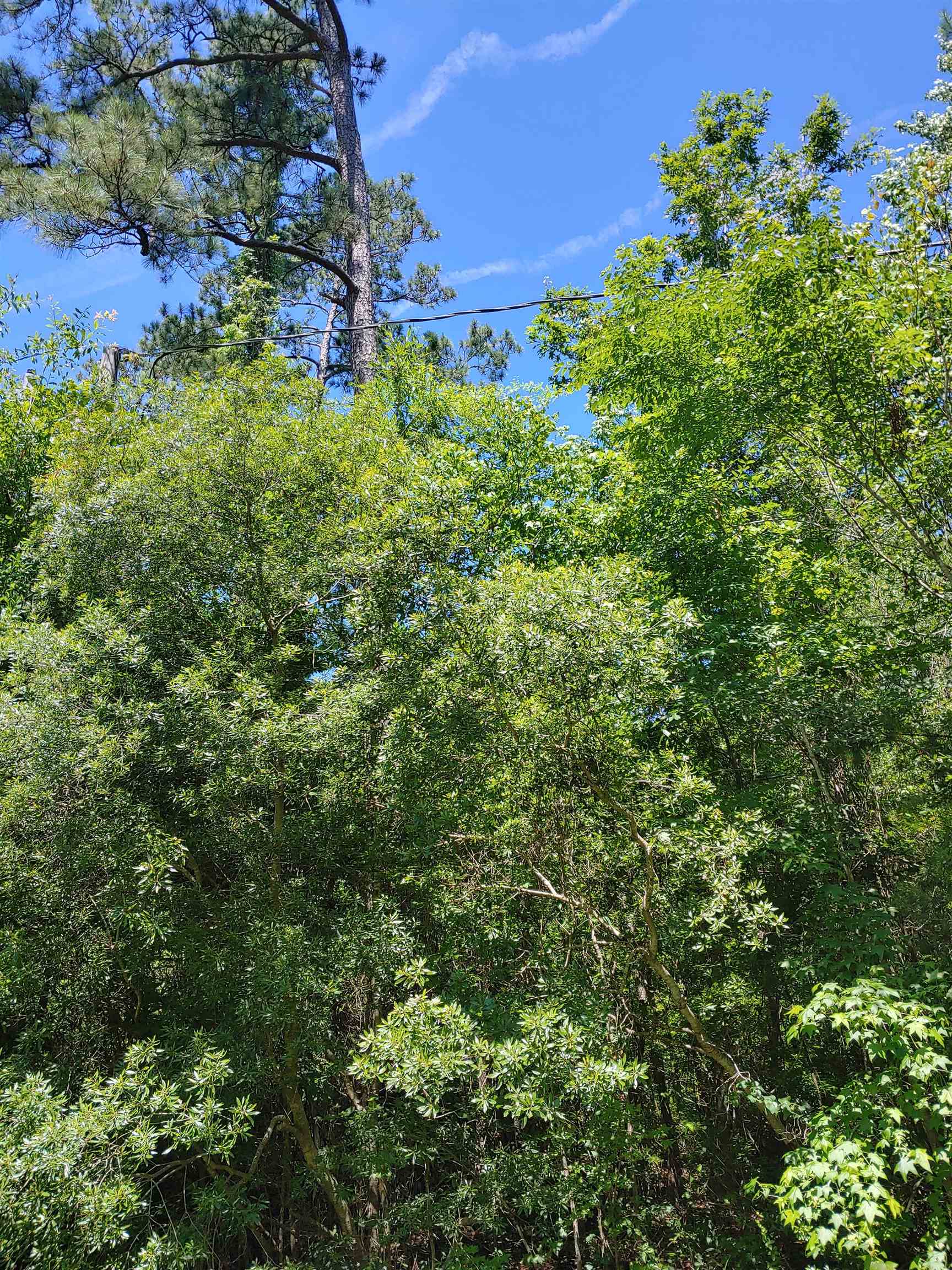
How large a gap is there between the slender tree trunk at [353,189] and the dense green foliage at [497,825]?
12.0 feet

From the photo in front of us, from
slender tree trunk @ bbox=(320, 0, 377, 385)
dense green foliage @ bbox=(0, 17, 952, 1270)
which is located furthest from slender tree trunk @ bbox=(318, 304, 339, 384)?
dense green foliage @ bbox=(0, 17, 952, 1270)

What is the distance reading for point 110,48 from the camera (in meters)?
8.81

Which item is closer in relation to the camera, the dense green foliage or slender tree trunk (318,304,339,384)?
the dense green foliage

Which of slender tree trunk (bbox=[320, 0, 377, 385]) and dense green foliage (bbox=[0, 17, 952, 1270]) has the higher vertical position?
slender tree trunk (bbox=[320, 0, 377, 385])

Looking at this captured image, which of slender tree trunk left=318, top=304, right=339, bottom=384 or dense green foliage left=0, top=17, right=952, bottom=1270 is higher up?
slender tree trunk left=318, top=304, right=339, bottom=384

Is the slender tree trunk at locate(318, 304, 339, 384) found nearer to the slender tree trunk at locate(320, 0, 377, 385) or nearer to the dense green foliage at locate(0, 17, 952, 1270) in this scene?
the slender tree trunk at locate(320, 0, 377, 385)

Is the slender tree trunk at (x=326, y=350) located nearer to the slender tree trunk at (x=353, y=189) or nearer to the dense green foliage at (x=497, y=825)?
the slender tree trunk at (x=353, y=189)

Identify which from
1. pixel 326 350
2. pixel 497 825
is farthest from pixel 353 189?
pixel 497 825

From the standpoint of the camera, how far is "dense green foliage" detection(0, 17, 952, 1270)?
3.96 m

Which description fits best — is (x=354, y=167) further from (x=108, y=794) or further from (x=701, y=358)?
(x=108, y=794)

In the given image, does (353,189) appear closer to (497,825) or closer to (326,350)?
(326,350)

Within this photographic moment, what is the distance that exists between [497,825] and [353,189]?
9039 mm

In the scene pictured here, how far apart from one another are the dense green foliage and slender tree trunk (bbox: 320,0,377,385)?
3661 millimetres

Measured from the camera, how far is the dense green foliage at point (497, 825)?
13.0 ft
